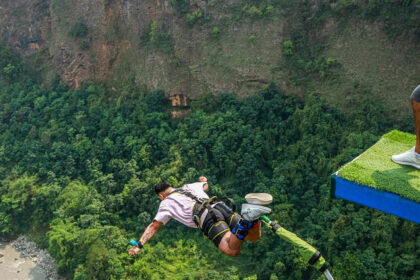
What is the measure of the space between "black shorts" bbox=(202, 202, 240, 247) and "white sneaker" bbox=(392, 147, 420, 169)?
2.26m

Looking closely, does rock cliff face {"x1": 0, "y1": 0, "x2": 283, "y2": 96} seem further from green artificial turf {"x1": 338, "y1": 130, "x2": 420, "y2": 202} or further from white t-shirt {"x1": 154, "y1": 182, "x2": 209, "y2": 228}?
white t-shirt {"x1": 154, "y1": 182, "x2": 209, "y2": 228}

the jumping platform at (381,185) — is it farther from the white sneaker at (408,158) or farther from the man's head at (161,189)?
the man's head at (161,189)

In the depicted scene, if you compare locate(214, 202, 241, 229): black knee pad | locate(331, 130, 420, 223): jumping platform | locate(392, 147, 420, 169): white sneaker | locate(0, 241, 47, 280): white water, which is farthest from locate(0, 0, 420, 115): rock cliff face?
locate(214, 202, 241, 229): black knee pad

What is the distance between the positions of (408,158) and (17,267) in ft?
63.3

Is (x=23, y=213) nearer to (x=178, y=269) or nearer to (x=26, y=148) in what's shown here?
(x=26, y=148)

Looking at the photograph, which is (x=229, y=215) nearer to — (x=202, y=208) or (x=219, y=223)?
(x=219, y=223)

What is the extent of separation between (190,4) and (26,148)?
11755 millimetres

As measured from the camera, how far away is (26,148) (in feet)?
71.8

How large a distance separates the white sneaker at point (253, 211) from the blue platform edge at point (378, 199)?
1148mm

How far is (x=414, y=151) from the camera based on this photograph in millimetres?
5016

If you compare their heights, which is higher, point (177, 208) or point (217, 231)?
point (177, 208)

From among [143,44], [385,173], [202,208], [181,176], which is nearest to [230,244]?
[202,208]

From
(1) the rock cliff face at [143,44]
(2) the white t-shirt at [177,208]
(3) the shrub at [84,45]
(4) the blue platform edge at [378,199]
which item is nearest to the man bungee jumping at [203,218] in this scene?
(2) the white t-shirt at [177,208]

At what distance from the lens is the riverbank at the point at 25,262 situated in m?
18.6
